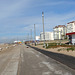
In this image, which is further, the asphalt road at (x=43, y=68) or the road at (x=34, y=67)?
the road at (x=34, y=67)

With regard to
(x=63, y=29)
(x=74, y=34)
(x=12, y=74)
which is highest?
(x=63, y=29)

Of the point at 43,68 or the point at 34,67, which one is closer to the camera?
the point at 43,68

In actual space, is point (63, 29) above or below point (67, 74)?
above

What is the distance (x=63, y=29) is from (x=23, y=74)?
617 feet

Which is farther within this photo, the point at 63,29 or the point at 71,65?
the point at 63,29

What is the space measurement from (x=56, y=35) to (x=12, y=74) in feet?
559

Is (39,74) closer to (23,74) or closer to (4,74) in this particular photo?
(23,74)

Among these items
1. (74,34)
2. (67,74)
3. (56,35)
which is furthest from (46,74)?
(56,35)

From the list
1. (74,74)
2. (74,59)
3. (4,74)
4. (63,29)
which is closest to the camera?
(74,74)

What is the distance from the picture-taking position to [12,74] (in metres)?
10.1

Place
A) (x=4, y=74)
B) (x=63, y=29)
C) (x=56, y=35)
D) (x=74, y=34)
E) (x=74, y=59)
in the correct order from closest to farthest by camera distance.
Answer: (x=4, y=74), (x=74, y=59), (x=74, y=34), (x=56, y=35), (x=63, y=29)

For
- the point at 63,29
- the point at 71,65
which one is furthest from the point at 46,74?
the point at 63,29

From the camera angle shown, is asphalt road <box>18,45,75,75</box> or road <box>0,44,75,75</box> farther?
road <box>0,44,75,75</box>

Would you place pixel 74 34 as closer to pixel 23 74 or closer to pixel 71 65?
pixel 71 65
